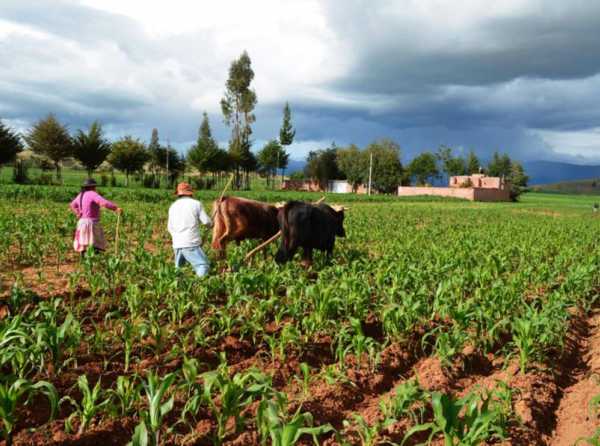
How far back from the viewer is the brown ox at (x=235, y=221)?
30.9 ft

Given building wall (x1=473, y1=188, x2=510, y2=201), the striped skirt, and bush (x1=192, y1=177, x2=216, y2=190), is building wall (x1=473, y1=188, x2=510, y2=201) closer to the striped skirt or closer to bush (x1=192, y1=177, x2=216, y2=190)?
bush (x1=192, y1=177, x2=216, y2=190)

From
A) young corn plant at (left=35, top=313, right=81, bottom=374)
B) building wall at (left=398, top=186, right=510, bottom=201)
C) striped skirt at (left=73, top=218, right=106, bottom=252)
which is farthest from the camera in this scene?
building wall at (left=398, top=186, right=510, bottom=201)

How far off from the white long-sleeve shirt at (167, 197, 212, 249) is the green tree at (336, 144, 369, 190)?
67.3 metres

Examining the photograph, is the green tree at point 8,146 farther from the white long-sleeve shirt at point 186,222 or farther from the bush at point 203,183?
the white long-sleeve shirt at point 186,222

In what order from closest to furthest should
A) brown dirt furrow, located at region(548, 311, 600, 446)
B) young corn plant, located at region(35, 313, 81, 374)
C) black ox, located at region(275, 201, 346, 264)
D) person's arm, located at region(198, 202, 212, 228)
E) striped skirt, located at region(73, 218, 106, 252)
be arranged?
brown dirt furrow, located at region(548, 311, 600, 446)
young corn plant, located at region(35, 313, 81, 374)
person's arm, located at region(198, 202, 212, 228)
striped skirt, located at region(73, 218, 106, 252)
black ox, located at region(275, 201, 346, 264)

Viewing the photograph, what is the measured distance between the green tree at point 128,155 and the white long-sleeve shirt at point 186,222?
3931 cm

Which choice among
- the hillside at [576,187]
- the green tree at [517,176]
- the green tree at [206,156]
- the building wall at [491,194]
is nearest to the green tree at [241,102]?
the green tree at [206,156]

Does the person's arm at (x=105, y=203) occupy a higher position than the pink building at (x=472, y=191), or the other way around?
the pink building at (x=472, y=191)

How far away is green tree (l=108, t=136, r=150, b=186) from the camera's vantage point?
146ft

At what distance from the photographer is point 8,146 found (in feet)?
116

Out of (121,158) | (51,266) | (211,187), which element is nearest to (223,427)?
(51,266)

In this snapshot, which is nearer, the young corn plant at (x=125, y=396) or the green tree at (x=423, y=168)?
the young corn plant at (x=125, y=396)

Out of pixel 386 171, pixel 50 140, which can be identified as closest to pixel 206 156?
pixel 50 140

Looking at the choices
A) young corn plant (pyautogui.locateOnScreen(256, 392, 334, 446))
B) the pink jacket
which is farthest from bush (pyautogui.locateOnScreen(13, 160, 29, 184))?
young corn plant (pyautogui.locateOnScreen(256, 392, 334, 446))
